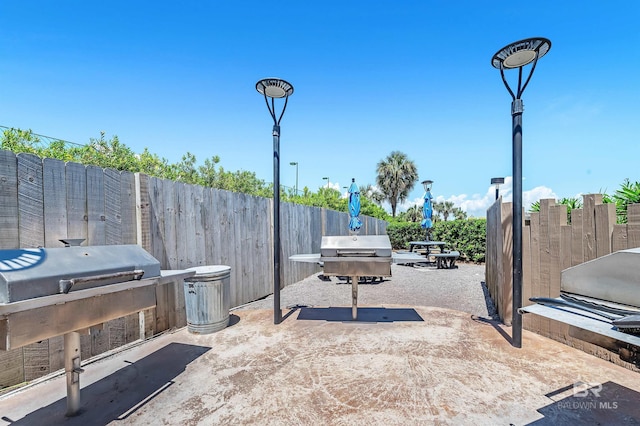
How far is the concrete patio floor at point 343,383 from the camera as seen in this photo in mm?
1955

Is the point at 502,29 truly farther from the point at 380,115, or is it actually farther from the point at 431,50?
the point at 380,115

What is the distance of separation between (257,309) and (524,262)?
429 cm

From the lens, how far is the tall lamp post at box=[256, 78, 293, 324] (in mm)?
A: 3785

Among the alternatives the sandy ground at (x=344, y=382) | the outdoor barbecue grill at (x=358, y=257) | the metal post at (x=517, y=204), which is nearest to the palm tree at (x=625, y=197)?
the metal post at (x=517, y=204)

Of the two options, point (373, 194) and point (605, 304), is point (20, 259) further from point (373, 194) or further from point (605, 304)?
point (373, 194)

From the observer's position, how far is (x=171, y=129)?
13.5 metres

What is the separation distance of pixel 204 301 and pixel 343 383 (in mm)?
2180

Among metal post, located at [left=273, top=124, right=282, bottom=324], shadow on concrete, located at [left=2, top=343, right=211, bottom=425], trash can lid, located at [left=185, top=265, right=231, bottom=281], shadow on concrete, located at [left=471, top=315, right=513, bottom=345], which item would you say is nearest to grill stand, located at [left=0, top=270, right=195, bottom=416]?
shadow on concrete, located at [left=2, top=343, right=211, bottom=425]

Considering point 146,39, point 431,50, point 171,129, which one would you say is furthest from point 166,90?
point 431,50

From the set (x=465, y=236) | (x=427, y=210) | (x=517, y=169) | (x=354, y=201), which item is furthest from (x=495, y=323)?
(x=465, y=236)

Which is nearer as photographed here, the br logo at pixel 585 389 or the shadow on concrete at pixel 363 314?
the br logo at pixel 585 389

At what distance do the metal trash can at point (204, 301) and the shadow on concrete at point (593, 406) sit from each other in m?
3.48

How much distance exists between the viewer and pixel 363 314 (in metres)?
4.45

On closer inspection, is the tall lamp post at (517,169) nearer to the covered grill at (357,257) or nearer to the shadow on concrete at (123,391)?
the covered grill at (357,257)
